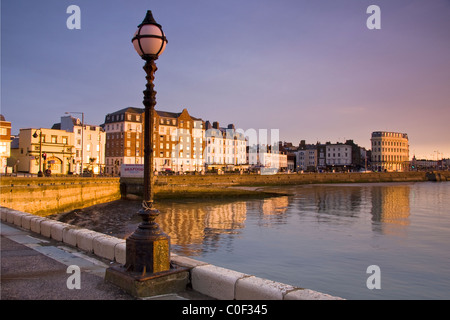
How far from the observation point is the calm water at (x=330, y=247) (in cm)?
1498

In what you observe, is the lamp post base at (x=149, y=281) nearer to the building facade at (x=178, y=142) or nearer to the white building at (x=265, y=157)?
the building facade at (x=178, y=142)

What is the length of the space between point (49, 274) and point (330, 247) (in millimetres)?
17377

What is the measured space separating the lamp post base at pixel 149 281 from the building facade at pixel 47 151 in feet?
210

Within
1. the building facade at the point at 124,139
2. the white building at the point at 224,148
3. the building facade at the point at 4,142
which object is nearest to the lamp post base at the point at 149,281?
the building facade at the point at 4,142

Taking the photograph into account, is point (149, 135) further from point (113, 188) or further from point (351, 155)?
point (351, 155)

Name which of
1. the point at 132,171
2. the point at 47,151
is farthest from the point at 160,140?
the point at 132,171

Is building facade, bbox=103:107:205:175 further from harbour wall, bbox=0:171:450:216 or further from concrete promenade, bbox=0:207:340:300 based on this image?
concrete promenade, bbox=0:207:340:300

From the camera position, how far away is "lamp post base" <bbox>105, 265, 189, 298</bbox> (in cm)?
604

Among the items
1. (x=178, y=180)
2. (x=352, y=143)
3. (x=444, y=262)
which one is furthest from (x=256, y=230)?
(x=352, y=143)

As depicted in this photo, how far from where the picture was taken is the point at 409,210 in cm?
4062

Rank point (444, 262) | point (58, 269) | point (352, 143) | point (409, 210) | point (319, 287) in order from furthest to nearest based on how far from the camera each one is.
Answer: point (352, 143)
point (409, 210)
point (444, 262)
point (319, 287)
point (58, 269)
